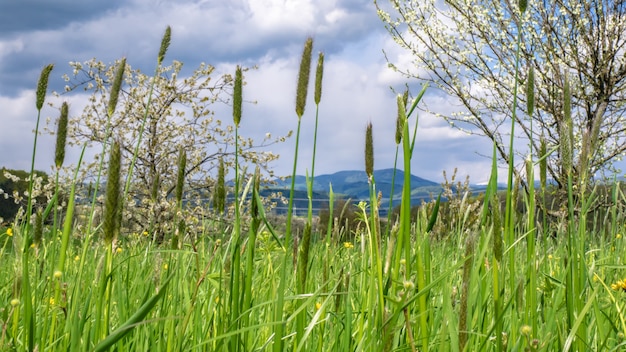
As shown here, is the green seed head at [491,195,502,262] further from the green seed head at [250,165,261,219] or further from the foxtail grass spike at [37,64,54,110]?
the foxtail grass spike at [37,64,54,110]

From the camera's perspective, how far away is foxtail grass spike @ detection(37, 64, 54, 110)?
142 cm

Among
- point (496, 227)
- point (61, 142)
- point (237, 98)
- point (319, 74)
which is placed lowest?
point (496, 227)

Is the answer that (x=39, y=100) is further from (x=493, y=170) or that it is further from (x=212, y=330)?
(x=493, y=170)

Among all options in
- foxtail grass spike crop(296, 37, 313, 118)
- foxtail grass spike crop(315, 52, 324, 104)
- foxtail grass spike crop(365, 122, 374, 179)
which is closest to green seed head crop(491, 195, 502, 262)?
foxtail grass spike crop(365, 122, 374, 179)

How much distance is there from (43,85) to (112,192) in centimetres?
64

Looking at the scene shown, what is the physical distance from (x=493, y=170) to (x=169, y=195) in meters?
13.1

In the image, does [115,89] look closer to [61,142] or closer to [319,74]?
[61,142]

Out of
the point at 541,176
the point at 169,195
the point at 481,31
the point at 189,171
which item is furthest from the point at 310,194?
the point at 169,195

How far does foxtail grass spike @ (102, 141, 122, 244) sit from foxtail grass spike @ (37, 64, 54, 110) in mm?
577

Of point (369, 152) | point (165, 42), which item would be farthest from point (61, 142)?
point (369, 152)

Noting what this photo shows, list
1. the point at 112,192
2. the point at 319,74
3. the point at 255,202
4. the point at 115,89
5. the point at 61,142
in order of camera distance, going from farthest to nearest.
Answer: the point at 319,74, the point at 115,89, the point at 61,142, the point at 255,202, the point at 112,192

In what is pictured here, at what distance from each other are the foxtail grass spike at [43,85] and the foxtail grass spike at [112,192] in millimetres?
577

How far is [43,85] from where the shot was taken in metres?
1.44

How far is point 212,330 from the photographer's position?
1744mm
